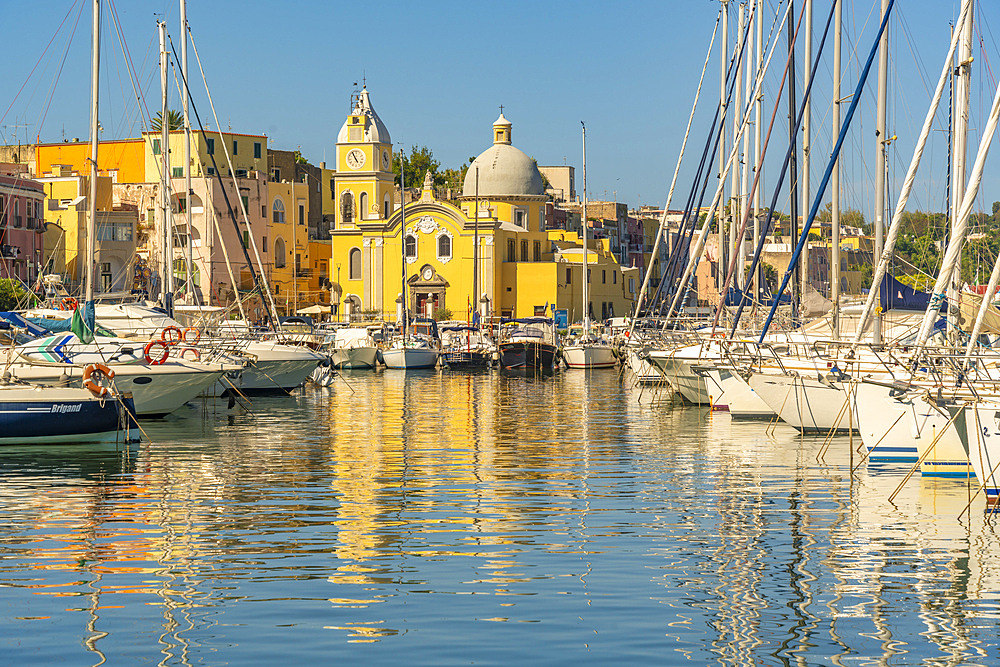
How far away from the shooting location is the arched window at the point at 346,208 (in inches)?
3595

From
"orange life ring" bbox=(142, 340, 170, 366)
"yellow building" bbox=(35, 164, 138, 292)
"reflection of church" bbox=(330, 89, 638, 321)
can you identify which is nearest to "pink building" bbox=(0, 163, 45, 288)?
"yellow building" bbox=(35, 164, 138, 292)

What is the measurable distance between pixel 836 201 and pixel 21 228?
46.1 meters

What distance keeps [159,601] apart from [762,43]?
109ft

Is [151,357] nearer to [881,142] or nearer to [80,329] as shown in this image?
[80,329]

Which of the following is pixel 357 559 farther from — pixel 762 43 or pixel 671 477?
pixel 762 43

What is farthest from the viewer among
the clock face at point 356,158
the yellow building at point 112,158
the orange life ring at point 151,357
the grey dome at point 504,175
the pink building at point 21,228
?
the grey dome at point 504,175

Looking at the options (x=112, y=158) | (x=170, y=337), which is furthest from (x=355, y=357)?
(x=112, y=158)

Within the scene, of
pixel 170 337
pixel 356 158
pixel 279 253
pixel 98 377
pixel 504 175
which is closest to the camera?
pixel 98 377

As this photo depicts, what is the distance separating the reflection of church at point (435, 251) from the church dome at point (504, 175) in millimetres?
108

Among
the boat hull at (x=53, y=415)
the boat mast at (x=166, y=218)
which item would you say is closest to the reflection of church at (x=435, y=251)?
the boat mast at (x=166, y=218)

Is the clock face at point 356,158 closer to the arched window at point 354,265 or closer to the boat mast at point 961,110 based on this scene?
the arched window at point 354,265

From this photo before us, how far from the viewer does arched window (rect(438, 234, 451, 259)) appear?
87.9 meters

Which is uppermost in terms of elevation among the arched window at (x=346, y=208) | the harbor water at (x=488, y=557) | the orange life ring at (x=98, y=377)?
the arched window at (x=346, y=208)

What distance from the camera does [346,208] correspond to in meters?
91.6
